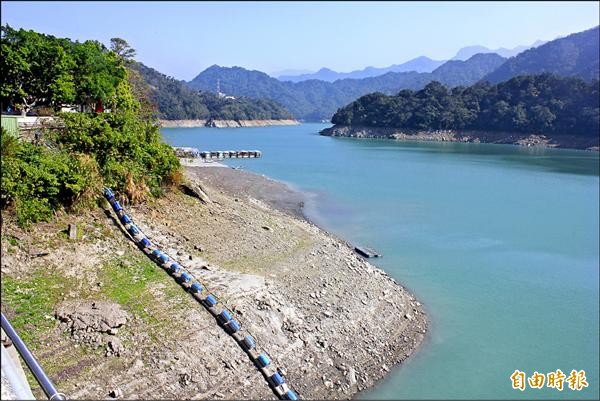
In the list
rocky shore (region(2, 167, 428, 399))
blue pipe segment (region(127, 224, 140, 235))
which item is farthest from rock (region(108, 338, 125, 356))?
blue pipe segment (region(127, 224, 140, 235))

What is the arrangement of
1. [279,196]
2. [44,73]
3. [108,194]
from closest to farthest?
[108,194], [44,73], [279,196]

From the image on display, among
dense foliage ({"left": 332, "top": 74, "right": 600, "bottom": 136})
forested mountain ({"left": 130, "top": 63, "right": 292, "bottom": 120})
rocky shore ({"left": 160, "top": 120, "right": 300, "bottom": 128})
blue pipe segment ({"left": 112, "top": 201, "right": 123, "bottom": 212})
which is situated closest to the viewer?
blue pipe segment ({"left": 112, "top": 201, "right": 123, "bottom": 212})

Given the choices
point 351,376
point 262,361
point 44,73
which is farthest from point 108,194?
point 44,73

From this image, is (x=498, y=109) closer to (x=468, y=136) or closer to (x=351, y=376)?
(x=468, y=136)

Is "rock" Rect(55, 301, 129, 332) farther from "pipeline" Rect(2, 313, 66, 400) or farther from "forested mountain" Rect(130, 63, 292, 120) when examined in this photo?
"forested mountain" Rect(130, 63, 292, 120)

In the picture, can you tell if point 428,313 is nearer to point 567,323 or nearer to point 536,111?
point 567,323
